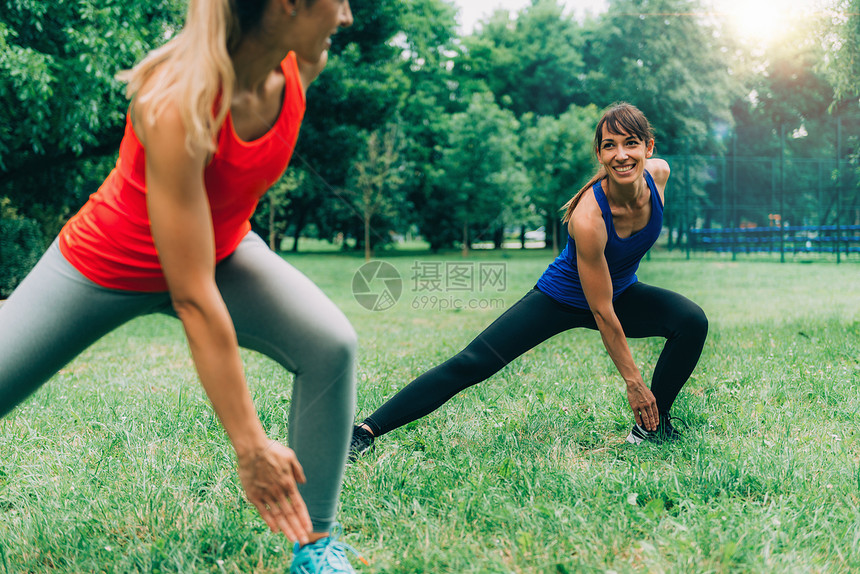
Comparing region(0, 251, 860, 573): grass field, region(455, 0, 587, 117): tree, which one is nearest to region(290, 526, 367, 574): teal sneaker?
region(0, 251, 860, 573): grass field

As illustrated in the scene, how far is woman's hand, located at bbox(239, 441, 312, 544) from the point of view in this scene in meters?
1.51

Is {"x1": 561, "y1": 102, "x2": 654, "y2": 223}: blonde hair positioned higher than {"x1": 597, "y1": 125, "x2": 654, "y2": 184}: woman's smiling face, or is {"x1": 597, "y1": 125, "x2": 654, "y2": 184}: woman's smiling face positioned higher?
{"x1": 561, "y1": 102, "x2": 654, "y2": 223}: blonde hair

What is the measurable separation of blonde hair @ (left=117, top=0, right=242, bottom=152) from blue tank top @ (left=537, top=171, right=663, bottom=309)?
1907 mm

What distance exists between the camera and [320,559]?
1.79 m

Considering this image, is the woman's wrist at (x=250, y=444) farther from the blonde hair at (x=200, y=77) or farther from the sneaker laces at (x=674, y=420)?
the sneaker laces at (x=674, y=420)

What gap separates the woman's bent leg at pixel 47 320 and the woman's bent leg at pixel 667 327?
2178mm

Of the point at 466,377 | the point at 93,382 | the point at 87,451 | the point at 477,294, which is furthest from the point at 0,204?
the point at 466,377

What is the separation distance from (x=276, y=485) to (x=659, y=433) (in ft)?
6.69

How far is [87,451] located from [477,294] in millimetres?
9810

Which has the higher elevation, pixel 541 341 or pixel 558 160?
pixel 558 160

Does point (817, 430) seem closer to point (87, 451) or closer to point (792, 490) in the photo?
point (792, 490)

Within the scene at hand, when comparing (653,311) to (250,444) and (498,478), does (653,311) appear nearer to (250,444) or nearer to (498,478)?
(498,478)

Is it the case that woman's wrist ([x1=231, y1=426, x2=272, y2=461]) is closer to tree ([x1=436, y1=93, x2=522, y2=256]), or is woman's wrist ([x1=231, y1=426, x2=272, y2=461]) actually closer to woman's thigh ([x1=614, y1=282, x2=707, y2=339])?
woman's thigh ([x1=614, y1=282, x2=707, y2=339])

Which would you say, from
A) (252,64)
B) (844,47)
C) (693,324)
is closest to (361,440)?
(693,324)
